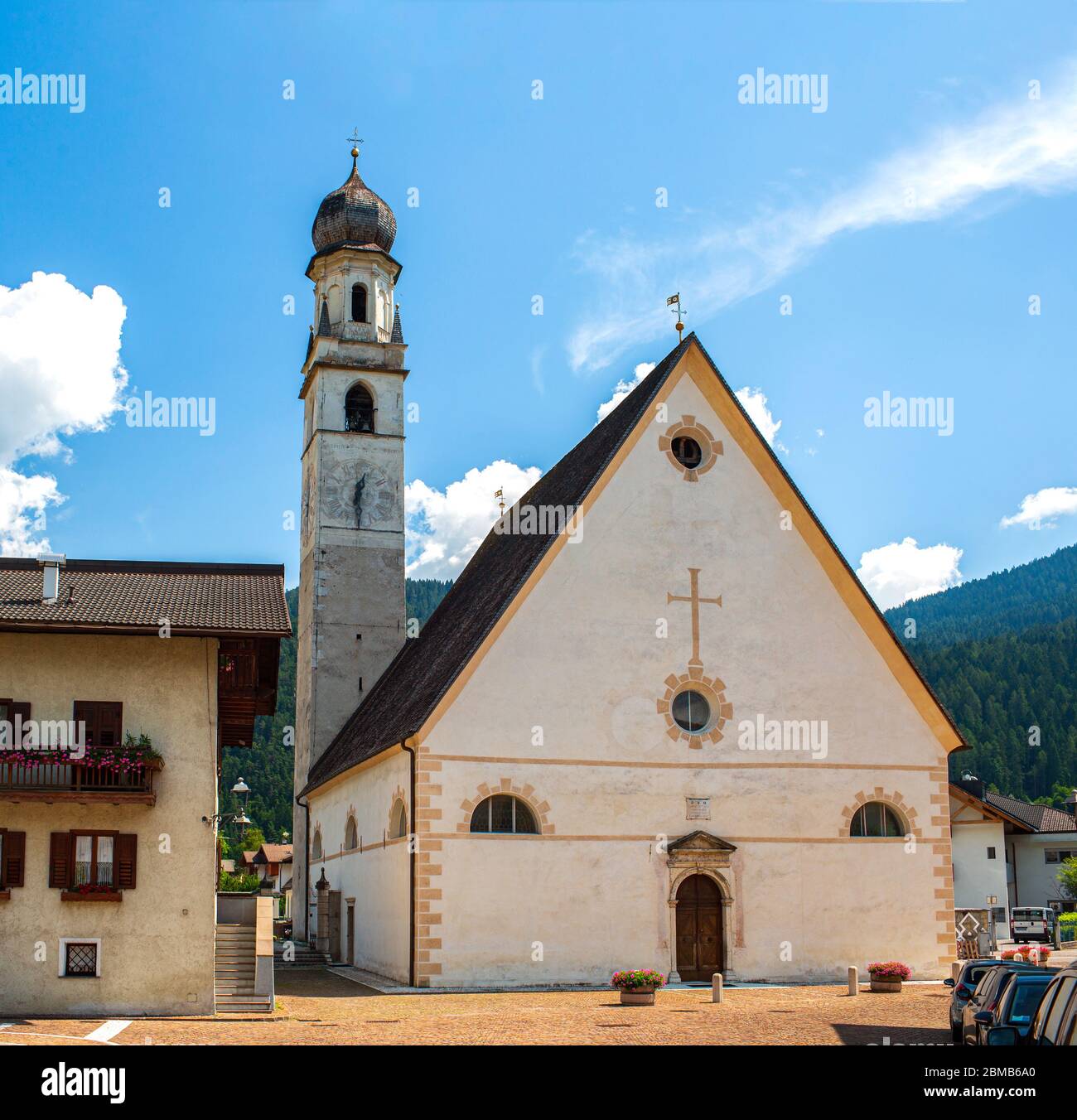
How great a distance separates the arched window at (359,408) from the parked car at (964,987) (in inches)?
1307

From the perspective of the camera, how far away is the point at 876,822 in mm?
32594

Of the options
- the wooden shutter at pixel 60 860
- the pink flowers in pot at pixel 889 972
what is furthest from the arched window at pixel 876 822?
the wooden shutter at pixel 60 860

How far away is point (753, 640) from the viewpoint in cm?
3256

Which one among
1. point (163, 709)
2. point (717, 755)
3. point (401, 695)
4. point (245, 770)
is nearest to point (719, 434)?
point (717, 755)

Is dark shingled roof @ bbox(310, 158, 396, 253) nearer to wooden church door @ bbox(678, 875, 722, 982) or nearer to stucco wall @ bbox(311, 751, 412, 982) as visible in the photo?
stucco wall @ bbox(311, 751, 412, 982)

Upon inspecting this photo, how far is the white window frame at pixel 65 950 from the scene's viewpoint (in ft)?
73.9

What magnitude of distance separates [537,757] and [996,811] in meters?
43.8

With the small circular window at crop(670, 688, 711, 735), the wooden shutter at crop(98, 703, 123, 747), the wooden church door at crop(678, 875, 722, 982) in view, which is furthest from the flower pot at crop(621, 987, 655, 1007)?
the wooden shutter at crop(98, 703, 123, 747)

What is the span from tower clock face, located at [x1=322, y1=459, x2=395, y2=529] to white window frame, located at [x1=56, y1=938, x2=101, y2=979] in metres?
26.1

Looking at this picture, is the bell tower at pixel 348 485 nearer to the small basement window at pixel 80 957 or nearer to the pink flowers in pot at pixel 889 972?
the pink flowers in pot at pixel 889 972

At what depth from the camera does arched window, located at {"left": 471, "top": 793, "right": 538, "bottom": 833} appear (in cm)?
2997

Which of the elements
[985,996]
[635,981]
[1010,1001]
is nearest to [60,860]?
[635,981]
